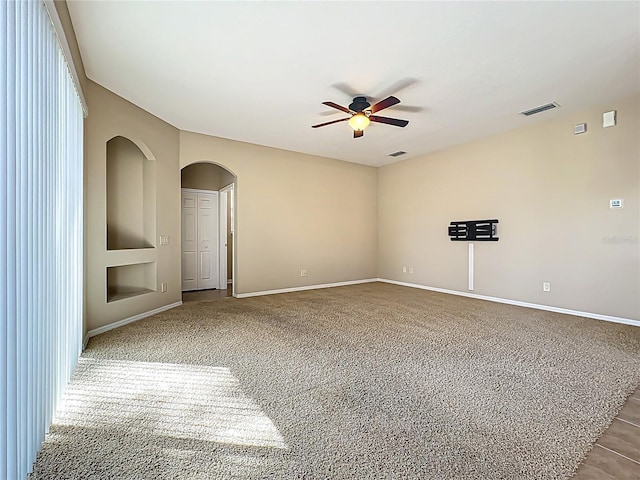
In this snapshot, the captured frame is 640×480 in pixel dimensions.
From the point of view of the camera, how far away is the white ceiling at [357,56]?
2486mm

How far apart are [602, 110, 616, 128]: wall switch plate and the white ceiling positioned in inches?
7.1

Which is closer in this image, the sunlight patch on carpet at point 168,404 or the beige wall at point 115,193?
the sunlight patch on carpet at point 168,404

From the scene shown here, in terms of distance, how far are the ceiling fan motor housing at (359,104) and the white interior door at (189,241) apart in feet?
13.9

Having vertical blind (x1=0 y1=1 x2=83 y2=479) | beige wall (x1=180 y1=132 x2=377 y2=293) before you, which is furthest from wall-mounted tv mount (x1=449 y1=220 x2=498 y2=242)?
vertical blind (x1=0 y1=1 x2=83 y2=479)

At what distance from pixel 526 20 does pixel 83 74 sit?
13.6 ft

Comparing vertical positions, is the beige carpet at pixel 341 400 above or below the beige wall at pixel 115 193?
below

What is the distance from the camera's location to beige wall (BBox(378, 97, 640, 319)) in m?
4.13

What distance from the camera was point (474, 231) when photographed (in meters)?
5.73

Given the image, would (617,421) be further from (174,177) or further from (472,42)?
(174,177)

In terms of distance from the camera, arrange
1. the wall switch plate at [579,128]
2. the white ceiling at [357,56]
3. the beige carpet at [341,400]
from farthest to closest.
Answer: the wall switch plate at [579,128] → the white ceiling at [357,56] → the beige carpet at [341,400]

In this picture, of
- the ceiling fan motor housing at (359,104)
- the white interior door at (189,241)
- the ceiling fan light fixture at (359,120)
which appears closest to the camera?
the ceiling fan motor housing at (359,104)

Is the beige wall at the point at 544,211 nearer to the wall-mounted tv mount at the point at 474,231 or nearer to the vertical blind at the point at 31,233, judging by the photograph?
the wall-mounted tv mount at the point at 474,231

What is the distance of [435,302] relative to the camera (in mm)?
5363

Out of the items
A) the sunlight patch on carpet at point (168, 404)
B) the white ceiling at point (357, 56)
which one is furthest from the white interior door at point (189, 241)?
the sunlight patch on carpet at point (168, 404)
